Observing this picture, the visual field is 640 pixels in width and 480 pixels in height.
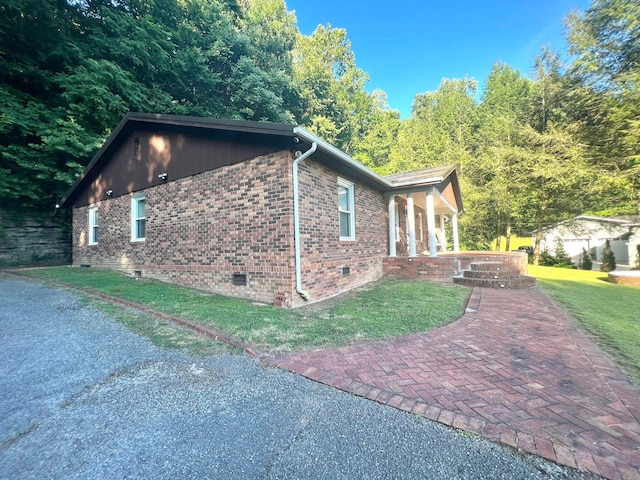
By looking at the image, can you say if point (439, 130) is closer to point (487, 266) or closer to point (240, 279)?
point (487, 266)

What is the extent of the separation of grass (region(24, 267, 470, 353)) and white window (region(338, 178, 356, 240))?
1.61 metres

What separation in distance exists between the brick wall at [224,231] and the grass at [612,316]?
4.74 meters

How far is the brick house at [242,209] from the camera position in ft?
19.0

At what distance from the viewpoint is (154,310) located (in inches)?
200

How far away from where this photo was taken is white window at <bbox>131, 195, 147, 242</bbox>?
30.1 ft

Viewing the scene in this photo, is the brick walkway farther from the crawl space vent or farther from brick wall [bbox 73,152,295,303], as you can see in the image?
the crawl space vent

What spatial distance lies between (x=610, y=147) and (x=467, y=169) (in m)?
9.32

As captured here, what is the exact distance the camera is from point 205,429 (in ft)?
6.95

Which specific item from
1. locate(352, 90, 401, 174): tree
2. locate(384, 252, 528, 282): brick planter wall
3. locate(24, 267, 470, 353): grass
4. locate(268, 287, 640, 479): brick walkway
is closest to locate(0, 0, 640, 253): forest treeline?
locate(352, 90, 401, 174): tree

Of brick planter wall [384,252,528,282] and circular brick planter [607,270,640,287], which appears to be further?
circular brick planter [607,270,640,287]

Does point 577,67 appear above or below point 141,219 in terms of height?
above

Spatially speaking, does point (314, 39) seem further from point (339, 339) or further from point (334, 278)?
point (339, 339)

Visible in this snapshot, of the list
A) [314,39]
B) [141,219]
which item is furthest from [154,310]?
[314,39]

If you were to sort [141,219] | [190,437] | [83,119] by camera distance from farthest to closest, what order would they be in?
[83,119] → [141,219] → [190,437]
